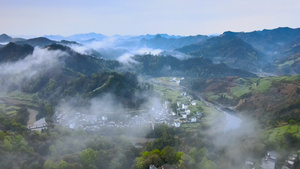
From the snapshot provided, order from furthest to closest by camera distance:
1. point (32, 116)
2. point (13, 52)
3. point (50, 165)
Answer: point (13, 52)
point (32, 116)
point (50, 165)

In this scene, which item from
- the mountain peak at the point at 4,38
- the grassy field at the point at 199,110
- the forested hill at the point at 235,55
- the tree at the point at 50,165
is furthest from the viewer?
the mountain peak at the point at 4,38

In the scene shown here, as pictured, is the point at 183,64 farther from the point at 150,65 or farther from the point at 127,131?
the point at 127,131

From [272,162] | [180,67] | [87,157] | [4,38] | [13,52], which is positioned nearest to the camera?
[272,162]

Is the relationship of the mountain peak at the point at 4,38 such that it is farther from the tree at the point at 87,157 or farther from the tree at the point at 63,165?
the tree at the point at 63,165

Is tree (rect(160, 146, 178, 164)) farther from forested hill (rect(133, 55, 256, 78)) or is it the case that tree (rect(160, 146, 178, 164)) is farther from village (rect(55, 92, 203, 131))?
forested hill (rect(133, 55, 256, 78))

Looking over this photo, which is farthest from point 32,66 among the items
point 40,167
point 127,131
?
point 40,167

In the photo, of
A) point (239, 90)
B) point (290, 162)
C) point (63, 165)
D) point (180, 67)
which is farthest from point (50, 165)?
point (180, 67)

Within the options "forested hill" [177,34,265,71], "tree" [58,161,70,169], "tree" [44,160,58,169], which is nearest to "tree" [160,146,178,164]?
"tree" [58,161,70,169]

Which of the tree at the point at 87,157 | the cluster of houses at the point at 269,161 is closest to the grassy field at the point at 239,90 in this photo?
the cluster of houses at the point at 269,161

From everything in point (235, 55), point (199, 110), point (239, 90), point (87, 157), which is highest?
point (235, 55)

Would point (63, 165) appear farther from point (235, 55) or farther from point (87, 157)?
point (235, 55)

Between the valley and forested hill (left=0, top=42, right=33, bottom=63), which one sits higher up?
forested hill (left=0, top=42, right=33, bottom=63)
